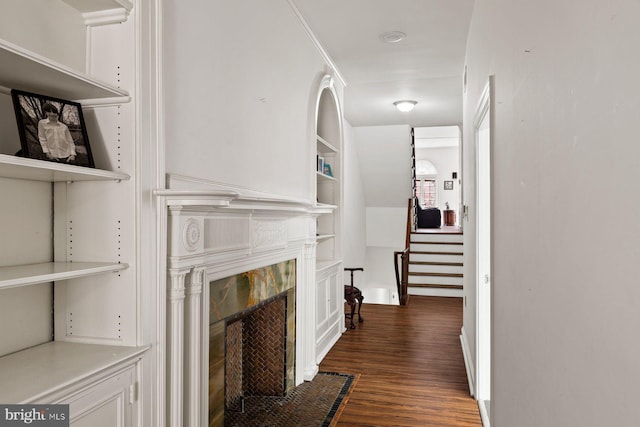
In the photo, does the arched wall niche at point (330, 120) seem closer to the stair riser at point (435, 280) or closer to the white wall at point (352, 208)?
the white wall at point (352, 208)

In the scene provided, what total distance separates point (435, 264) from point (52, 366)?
7.27 m

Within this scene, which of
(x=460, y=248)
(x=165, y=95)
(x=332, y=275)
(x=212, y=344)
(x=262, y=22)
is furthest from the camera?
(x=460, y=248)

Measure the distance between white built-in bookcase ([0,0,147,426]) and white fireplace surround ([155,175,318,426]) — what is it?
0.16 metres

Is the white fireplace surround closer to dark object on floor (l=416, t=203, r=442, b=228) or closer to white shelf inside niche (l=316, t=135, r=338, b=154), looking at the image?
white shelf inside niche (l=316, t=135, r=338, b=154)

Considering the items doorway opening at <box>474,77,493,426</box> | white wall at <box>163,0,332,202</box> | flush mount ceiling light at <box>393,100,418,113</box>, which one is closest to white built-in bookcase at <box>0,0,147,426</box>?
white wall at <box>163,0,332,202</box>

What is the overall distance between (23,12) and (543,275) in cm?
184

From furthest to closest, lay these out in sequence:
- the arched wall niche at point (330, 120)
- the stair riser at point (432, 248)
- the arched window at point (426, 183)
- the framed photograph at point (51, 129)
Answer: the arched window at point (426, 183) → the stair riser at point (432, 248) → the arched wall niche at point (330, 120) → the framed photograph at point (51, 129)

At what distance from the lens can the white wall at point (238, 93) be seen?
80.3 inches

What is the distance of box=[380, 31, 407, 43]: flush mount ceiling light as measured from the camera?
3.98 meters

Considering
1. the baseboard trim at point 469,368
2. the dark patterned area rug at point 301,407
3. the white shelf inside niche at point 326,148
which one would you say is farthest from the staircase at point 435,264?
the dark patterned area rug at point 301,407

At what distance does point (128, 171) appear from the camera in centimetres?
171

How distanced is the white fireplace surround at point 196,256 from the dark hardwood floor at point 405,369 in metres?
1.36

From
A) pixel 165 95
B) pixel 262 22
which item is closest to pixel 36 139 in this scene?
pixel 165 95

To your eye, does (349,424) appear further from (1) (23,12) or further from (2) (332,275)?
(1) (23,12)
